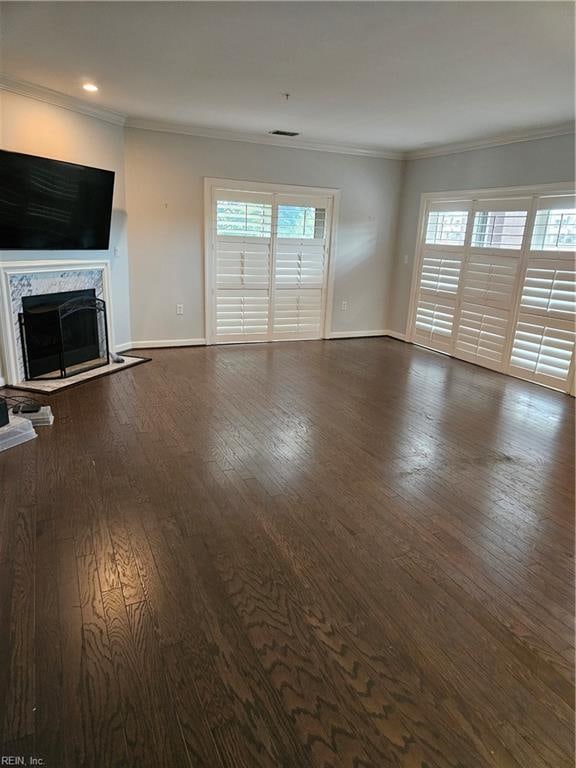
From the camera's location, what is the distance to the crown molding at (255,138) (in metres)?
5.30

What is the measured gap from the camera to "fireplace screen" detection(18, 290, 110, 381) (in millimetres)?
4445

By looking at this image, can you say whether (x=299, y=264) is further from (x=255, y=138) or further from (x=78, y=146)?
(x=78, y=146)

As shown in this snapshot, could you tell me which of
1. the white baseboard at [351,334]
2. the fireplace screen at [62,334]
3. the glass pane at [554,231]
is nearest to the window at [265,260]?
the white baseboard at [351,334]

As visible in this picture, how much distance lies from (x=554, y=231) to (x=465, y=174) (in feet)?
5.00

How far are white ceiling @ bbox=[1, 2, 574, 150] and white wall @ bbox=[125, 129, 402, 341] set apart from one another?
695mm

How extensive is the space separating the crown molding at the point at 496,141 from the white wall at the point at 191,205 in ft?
1.74

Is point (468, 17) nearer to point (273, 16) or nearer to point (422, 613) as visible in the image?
point (273, 16)

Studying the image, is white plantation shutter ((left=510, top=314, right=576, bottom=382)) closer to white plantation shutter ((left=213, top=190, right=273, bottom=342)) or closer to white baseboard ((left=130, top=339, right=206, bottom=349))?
white plantation shutter ((left=213, top=190, right=273, bottom=342))

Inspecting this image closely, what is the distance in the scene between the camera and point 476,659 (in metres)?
1.72

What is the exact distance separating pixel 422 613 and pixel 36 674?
4.75ft

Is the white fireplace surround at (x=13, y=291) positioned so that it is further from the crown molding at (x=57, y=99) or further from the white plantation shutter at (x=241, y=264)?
the white plantation shutter at (x=241, y=264)

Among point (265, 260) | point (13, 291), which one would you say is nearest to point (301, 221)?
point (265, 260)

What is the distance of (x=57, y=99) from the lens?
4.32 m

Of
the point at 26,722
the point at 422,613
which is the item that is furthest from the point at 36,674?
the point at 422,613
